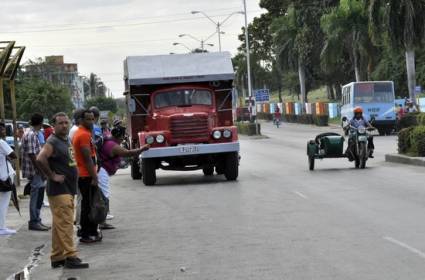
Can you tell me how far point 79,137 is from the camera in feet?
35.4

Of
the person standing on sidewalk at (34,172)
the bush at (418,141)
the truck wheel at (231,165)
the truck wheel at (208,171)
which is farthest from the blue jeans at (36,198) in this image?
the bush at (418,141)

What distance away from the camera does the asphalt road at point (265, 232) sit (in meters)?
8.83

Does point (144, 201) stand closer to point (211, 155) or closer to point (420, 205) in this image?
point (211, 155)

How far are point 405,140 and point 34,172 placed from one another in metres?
14.1

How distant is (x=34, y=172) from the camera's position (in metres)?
13.5

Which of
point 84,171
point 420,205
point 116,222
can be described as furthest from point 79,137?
point 420,205

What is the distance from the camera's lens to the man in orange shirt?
10.8 metres

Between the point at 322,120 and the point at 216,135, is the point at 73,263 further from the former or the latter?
the point at 322,120

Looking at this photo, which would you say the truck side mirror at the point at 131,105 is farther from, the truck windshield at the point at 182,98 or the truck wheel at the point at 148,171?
the truck wheel at the point at 148,171

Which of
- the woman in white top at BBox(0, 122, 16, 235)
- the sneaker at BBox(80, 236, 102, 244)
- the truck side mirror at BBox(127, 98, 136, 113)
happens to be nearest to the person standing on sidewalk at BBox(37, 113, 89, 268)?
the sneaker at BBox(80, 236, 102, 244)

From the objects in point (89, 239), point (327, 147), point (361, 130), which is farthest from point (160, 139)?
point (89, 239)

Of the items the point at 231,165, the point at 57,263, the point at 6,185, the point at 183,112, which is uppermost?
the point at 183,112

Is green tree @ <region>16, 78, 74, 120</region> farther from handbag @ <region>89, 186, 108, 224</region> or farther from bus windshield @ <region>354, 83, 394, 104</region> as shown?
handbag @ <region>89, 186, 108, 224</region>

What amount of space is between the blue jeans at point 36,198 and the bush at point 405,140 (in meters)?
13.6
